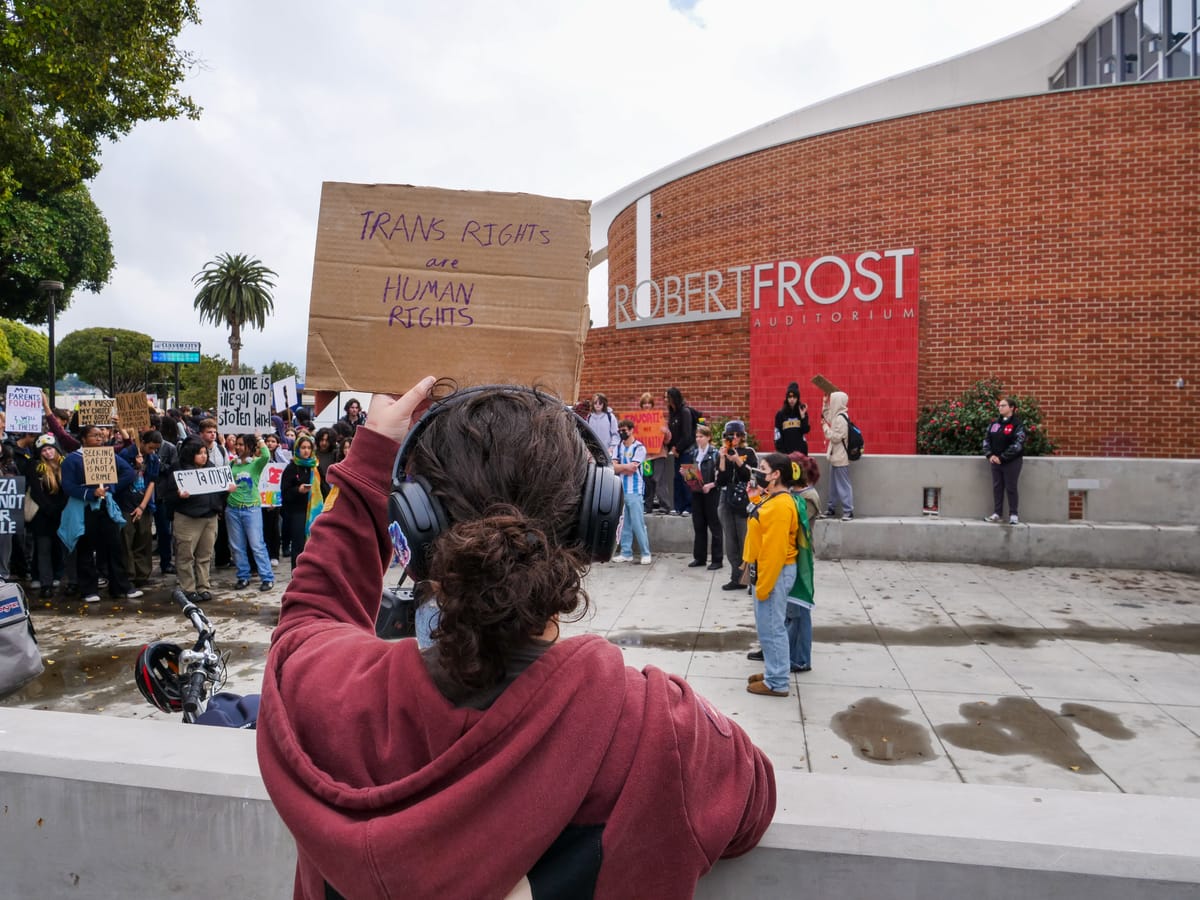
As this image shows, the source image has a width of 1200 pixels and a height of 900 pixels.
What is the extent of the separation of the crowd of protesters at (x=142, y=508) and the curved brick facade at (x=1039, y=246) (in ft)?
27.3

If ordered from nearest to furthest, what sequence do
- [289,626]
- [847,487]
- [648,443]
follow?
1. [289,626]
2. [847,487]
3. [648,443]

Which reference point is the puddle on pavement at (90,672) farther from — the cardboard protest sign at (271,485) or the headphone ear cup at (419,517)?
the headphone ear cup at (419,517)

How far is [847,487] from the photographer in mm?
10953

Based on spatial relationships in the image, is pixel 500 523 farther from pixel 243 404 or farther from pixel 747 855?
pixel 243 404

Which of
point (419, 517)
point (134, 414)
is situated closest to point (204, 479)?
point (134, 414)

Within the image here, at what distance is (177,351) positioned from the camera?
17359 mm

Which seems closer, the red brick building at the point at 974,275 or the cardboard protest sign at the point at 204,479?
the cardboard protest sign at the point at 204,479

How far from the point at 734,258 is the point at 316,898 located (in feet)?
53.5

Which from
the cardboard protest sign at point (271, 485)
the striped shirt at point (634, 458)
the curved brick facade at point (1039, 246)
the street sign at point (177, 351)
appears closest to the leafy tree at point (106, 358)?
the street sign at point (177, 351)

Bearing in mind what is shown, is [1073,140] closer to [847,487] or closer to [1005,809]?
[847,487]

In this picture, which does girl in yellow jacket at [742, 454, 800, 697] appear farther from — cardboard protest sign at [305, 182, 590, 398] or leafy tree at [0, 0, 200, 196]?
leafy tree at [0, 0, 200, 196]

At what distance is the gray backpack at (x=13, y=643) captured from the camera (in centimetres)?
488

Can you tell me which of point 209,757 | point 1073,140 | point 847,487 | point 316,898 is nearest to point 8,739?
point 209,757

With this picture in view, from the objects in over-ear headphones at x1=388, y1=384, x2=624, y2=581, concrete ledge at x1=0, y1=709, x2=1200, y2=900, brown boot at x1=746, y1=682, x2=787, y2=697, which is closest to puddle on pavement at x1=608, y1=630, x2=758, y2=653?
brown boot at x1=746, y1=682, x2=787, y2=697
